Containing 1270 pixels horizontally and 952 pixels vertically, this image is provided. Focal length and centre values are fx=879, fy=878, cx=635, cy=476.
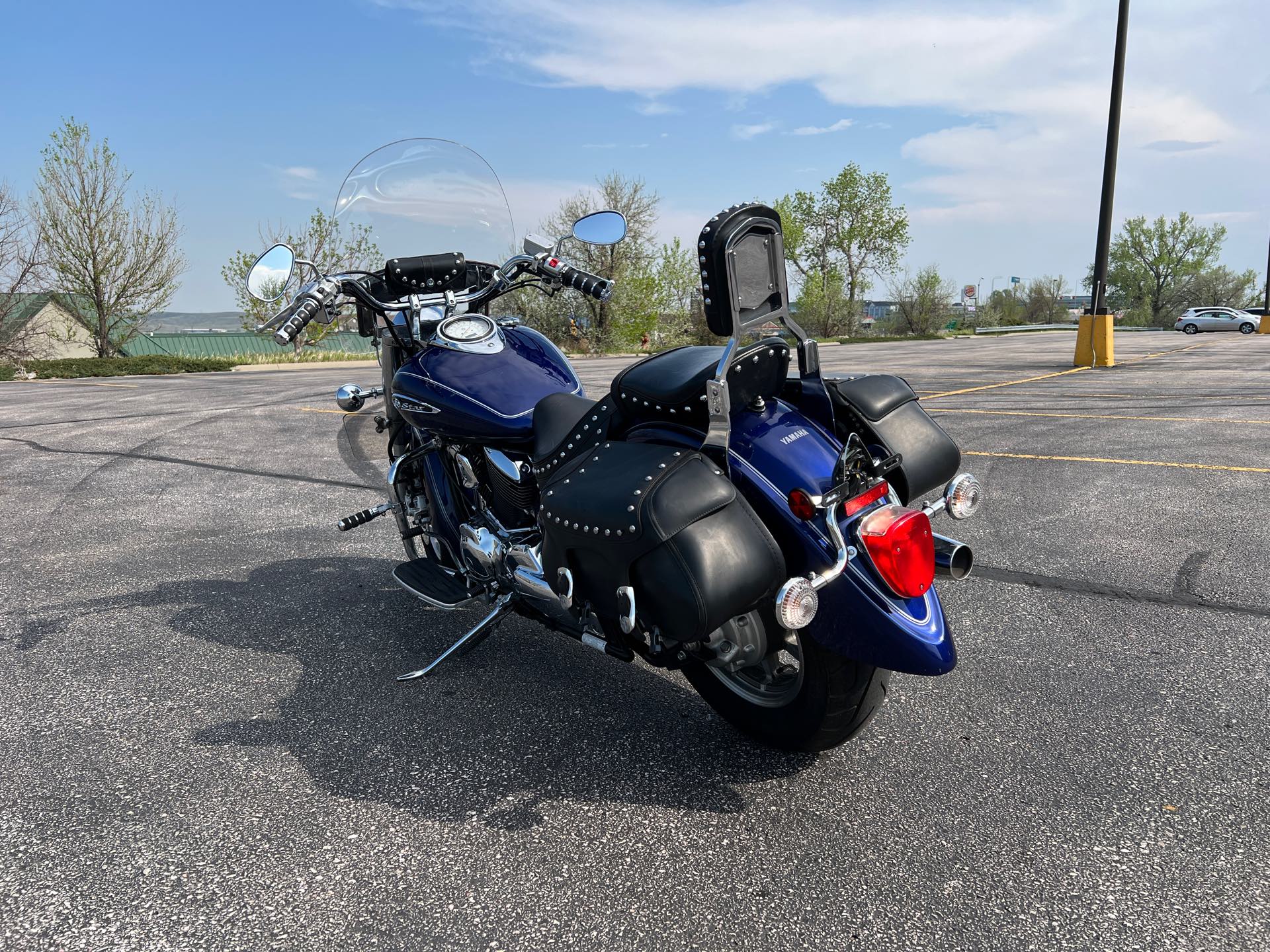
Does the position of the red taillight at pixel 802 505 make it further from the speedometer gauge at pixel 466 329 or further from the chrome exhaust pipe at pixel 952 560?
the speedometer gauge at pixel 466 329

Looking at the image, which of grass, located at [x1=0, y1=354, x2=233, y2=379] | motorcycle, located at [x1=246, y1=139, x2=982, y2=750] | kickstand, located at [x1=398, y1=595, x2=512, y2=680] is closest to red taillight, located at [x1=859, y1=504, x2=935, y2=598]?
motorcycle, located at [x1=246, y1=139, x2=982, y2=750]

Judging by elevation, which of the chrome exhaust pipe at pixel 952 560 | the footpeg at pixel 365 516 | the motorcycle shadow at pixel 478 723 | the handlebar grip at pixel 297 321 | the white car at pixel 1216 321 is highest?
the handlebar grip at pixel 297 321

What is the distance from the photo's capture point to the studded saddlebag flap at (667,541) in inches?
79.4

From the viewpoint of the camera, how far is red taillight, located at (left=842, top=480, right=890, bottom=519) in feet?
7.27

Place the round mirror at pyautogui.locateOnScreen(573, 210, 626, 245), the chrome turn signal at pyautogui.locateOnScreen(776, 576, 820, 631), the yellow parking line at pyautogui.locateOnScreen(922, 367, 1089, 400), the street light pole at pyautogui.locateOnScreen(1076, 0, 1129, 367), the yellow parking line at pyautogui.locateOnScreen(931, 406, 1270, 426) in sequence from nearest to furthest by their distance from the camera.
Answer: the chrome turn signal at pyautogui.locateOnScreen(776, 576, 820, 631) < the round mirror at pyautogui.locateOnScreen(573, 210, 626, 245) < the yellow parking line at pyautogui.locateOnScreen(931, 406, 1270, 426) < the yellow parking line at pyautogui.locateOnScreen(922, 367, 1089, 400) < the street light pole at pyautogui.locateOnScreen(1076, 0, 1129, 367)

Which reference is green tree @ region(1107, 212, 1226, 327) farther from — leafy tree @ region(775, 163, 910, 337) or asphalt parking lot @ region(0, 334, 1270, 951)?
asphalt parking lot @ region(0, 334, 1270, 951)

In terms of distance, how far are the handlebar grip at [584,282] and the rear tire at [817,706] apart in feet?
5.59

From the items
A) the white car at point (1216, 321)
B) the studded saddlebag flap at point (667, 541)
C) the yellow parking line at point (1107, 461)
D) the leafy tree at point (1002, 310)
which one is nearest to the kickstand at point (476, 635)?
the studded saddlebag flap at point (667, 541)

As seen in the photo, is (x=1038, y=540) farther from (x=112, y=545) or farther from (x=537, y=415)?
(x=112, y=545)

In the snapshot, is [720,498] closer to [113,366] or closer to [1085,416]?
[1085,416]

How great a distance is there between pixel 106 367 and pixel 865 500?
2641cm

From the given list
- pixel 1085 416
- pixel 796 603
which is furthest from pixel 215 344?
pixel 796 603

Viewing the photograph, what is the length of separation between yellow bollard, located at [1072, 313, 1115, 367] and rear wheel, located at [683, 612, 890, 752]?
16817mm

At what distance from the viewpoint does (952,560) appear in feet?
7.63
